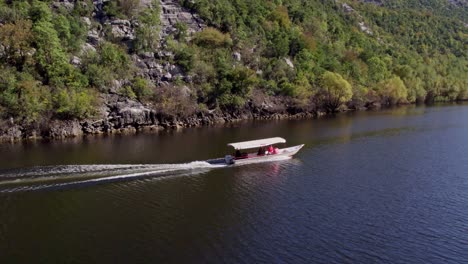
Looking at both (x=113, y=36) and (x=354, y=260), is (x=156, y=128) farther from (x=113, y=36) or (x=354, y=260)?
(x=354, y=260)

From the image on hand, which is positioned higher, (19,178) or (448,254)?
(19,178)

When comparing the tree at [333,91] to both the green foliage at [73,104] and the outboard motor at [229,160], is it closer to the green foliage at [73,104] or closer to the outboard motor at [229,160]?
the green foliage at [73,104]

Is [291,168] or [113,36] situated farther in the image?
[113,36]

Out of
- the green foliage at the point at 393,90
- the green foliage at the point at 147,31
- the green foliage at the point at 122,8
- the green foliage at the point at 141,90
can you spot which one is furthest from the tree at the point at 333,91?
the green foliage at the point at 122,8

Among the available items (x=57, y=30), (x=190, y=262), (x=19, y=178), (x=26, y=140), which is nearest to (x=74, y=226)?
(x=190, y=262)

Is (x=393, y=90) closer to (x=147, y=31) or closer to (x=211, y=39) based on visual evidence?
(x=211, y=39)

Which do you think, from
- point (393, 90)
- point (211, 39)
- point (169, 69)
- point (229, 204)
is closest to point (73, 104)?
point (169, 69)
